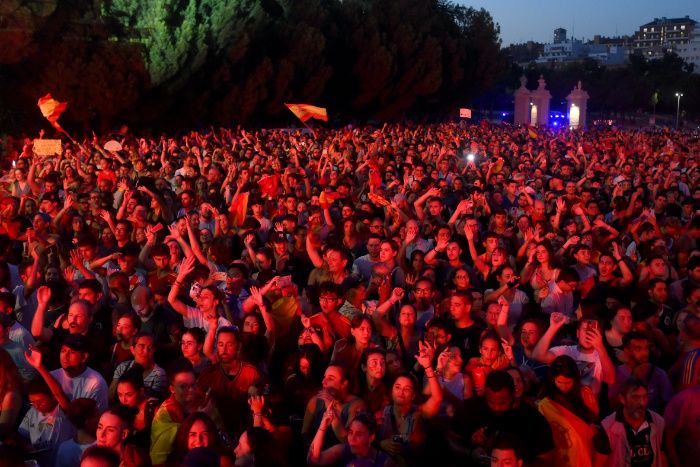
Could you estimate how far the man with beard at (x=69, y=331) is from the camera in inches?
227

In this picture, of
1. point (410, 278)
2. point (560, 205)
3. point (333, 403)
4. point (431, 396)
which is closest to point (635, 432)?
point (431, 396)

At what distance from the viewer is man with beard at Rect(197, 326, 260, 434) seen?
5.09m

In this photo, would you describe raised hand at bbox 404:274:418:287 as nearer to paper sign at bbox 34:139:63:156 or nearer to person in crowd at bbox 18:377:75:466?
person in crowd at bbox 18:377:75:466

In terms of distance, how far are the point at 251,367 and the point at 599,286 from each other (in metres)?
3.77

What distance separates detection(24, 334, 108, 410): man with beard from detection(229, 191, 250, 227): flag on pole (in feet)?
16.4

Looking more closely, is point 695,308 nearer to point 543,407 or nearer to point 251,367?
point 543,407

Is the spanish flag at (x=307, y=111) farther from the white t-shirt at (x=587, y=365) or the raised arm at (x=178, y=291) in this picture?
the white t-shirt at (x=587, y=365)

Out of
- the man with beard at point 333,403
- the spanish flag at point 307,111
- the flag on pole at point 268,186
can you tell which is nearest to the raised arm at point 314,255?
the man with beard at point 333,403

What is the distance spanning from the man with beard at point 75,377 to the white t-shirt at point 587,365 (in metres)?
2.88

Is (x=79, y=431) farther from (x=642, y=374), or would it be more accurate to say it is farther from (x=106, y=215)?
(x=106, y=215)

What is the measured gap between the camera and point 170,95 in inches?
1099

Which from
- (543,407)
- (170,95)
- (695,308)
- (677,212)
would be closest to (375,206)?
(677,212)

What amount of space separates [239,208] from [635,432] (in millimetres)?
6505

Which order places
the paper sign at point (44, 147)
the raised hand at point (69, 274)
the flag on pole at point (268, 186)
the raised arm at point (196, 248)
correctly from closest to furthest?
the raised hand at point (69, 274) → the raised arm at point (196, 248) → the flag on pole at point (268, 186) → the paper sign at point (44, 147)
